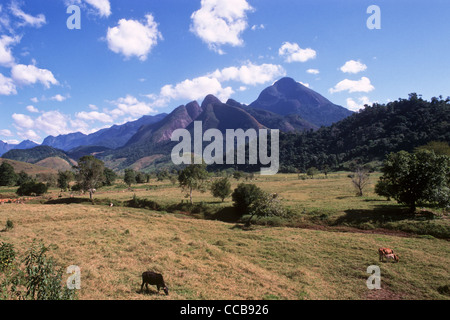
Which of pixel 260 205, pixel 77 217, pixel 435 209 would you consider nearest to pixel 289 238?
pixel 260 205

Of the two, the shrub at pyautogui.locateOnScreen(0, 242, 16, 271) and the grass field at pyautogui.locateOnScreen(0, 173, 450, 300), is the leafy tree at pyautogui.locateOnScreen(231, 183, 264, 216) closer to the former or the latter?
the grass field at pyautogui.locateOnScreen(0, 173, 450, 300)

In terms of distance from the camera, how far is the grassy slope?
1451 centimetres

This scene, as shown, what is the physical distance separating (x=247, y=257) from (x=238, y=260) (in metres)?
1.53

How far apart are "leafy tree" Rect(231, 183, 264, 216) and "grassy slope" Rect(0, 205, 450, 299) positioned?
26.0ft

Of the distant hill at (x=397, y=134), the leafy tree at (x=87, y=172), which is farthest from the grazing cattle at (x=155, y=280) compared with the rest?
the distant hill at (x=397, y=134)

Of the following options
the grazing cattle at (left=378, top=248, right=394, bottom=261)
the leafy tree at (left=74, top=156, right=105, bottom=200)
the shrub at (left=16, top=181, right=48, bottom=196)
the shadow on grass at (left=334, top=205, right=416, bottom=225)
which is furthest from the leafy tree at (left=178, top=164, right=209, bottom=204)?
the shrub at (left=16, top=181, right=48, bottom=196)

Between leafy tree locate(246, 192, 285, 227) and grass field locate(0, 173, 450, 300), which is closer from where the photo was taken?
grass field locate(0, 173, 450, 300)

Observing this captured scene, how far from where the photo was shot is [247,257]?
21125 millimetres

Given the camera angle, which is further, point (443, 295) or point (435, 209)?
point (435, 209)

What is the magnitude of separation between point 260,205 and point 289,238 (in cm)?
995
